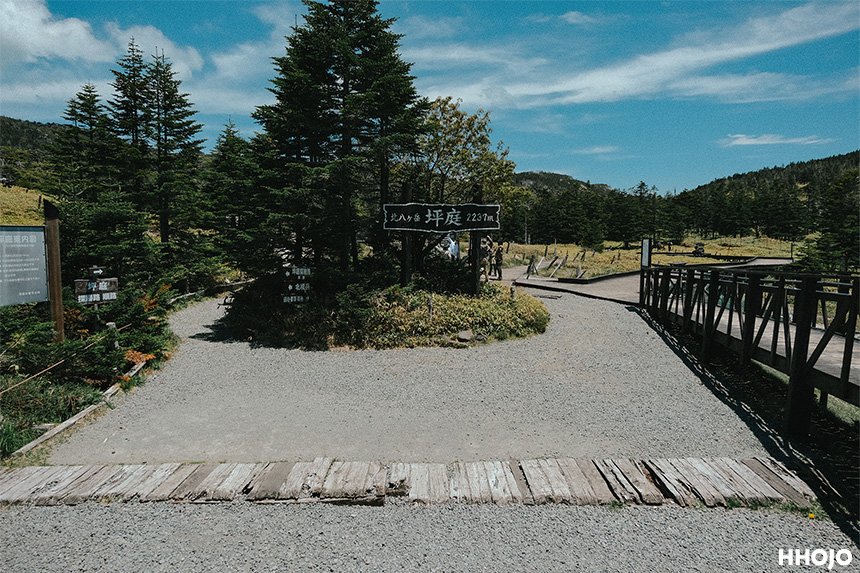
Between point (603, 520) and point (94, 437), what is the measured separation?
720cm

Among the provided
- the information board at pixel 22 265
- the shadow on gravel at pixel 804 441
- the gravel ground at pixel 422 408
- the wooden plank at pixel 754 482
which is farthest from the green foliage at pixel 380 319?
the wooden plank at pixel 754 482

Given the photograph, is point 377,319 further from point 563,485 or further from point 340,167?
point 563,485

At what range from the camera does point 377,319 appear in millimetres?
11812

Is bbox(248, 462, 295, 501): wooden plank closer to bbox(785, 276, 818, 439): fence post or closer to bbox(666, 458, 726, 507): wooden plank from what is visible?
bbox(666, 458, 726, 507): wooden plank

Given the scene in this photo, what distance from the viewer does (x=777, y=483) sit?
4.74 m

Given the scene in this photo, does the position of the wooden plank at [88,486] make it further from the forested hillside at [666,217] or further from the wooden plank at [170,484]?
the forested hillside at [666,217]

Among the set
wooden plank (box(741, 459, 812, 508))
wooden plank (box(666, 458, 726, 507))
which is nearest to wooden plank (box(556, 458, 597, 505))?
wooden plank (box(666, 458, 726, 507))

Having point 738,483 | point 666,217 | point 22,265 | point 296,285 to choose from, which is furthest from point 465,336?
point 666,217

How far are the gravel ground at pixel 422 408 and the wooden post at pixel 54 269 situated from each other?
75.1 inches

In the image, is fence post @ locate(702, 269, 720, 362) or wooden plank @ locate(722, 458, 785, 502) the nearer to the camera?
wooden plank @ locate(722, 458, 785, 502)

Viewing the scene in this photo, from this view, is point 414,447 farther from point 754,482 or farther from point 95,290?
point 95,290

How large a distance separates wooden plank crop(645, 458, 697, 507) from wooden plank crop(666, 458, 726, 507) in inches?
1.9

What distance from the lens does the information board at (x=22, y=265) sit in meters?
7.06

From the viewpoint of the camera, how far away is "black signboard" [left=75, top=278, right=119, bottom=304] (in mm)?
8547
